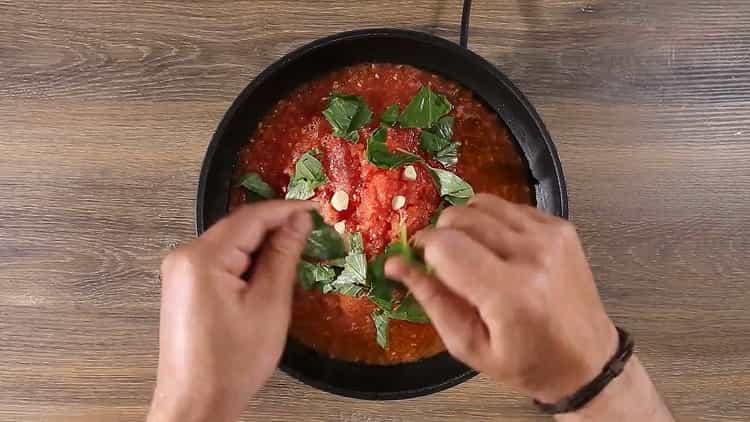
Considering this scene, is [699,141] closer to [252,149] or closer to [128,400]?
[252,149]

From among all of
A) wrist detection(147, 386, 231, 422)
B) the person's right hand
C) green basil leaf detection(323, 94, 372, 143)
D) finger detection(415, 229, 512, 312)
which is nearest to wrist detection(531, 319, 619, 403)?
the person's right hand

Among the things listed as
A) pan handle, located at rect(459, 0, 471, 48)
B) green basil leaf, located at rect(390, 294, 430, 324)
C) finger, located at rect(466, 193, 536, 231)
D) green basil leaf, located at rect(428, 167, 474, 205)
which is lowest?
green basil leaf, located at rect(390, 294, 430, 324)

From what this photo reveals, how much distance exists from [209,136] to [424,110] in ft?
1.19

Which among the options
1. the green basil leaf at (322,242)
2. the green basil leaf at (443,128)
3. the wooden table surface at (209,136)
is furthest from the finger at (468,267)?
the wooden table surface at (209,136)

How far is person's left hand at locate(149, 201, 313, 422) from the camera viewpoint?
2.38 feet

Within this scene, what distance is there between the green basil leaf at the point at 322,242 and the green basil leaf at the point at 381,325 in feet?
0.43

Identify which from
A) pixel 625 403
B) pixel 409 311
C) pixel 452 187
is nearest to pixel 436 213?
pixel 452 187

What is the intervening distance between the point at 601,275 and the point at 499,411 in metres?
0.28

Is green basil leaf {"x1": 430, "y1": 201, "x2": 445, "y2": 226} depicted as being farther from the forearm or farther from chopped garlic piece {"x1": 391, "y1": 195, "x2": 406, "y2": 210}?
the forearm

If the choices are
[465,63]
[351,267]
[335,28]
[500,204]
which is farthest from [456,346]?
[335,28]

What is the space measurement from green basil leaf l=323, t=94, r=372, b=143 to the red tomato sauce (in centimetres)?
2

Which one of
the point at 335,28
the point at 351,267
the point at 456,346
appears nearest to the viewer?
the point at 456,346

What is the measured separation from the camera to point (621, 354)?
789mm

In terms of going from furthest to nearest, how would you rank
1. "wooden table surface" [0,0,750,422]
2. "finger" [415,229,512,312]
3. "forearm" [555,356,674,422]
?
Answer: "wooden table surface" [0,0,750,422] < "forearm" [555,356,674,422] < "finger" [415,229,512,312]
